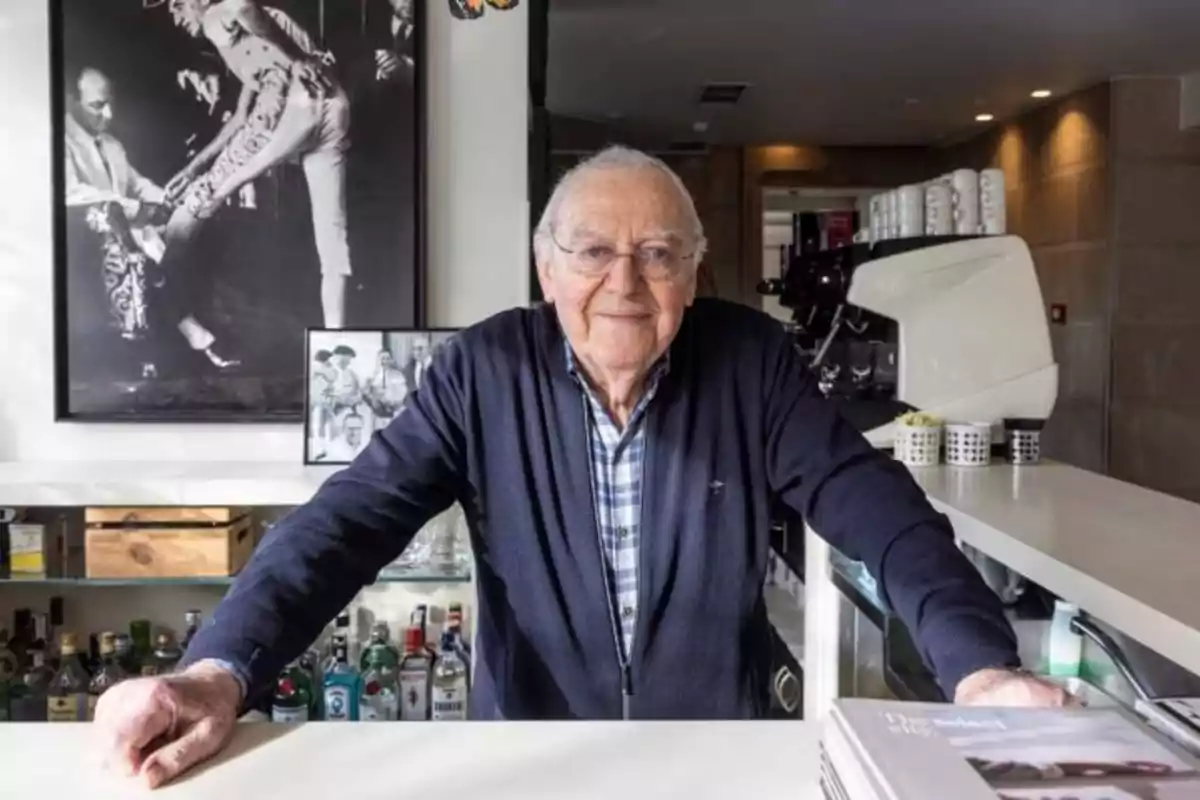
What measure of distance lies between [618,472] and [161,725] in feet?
2.14

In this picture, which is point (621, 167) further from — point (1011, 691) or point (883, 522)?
point (1011, 691)

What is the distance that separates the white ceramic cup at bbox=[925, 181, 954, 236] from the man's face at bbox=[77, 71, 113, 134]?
6.20 feet

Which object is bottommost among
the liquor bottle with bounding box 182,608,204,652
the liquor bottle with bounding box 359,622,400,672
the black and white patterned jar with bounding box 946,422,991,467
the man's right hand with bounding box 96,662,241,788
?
the liquor bottle with bounding box 359,622,400,672

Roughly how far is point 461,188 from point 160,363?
2.40 feet

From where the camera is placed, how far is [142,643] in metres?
2.32

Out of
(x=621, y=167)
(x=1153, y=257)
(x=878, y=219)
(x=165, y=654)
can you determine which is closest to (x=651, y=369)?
(x=621, y=167)

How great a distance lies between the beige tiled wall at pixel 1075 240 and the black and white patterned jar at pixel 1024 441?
280cm

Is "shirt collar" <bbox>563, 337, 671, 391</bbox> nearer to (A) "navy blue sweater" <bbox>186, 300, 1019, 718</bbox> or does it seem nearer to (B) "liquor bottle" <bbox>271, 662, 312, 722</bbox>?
(A) "navy blue sweater" <bbox>186, 300, 1019, 718</bbox>

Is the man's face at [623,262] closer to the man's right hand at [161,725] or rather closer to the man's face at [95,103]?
the man's right hand at [161,725]

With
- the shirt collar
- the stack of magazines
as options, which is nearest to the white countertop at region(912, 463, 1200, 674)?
the stack of magazines

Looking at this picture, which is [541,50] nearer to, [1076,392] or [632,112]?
[632,112]

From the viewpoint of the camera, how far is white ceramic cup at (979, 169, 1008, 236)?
110 inches

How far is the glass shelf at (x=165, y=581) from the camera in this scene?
2.19 metres

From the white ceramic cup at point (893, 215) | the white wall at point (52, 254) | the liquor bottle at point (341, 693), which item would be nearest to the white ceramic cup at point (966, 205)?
the white ceramic cup at point (893, 215)
